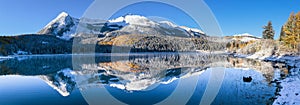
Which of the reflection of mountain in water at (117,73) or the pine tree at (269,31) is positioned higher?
the pine tree at (269,31)

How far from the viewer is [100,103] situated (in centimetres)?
1531

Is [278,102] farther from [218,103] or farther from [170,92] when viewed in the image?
[170,92]

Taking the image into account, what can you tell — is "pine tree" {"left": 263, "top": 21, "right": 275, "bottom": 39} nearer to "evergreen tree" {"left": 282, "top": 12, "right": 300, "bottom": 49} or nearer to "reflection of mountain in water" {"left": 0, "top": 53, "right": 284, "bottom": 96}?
"evergreen tree" {"left": 282, "top": 12, "right": 300, "bottom": 49}

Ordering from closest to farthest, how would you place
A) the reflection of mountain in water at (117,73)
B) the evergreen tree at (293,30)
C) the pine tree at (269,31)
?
the reflection of mountain in water at (117,73) < the evergreen tree at (293,30) < the pine tree at (269,31)

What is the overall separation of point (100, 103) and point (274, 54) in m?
62.9

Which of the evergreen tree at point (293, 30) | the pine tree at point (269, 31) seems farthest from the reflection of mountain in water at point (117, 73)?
the pine tree at point (269, 31)

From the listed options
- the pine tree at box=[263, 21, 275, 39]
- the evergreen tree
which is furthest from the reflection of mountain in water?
the pine tree at box=[263, 21, 275, 39]

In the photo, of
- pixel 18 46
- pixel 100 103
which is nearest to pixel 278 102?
pixel 100 103

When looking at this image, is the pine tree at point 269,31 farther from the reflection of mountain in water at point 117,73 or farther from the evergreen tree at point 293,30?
the reflection of mountain in water at point 117,73

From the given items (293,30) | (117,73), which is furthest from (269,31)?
(117,73)

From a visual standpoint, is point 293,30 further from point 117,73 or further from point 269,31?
point 117,73

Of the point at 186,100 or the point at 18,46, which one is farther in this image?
the point at 18,46

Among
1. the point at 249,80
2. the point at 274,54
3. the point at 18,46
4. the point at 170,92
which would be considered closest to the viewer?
the point at 170,92

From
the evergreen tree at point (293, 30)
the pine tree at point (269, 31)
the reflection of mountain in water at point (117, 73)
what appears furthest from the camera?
the pine tree at point (269, 31)
